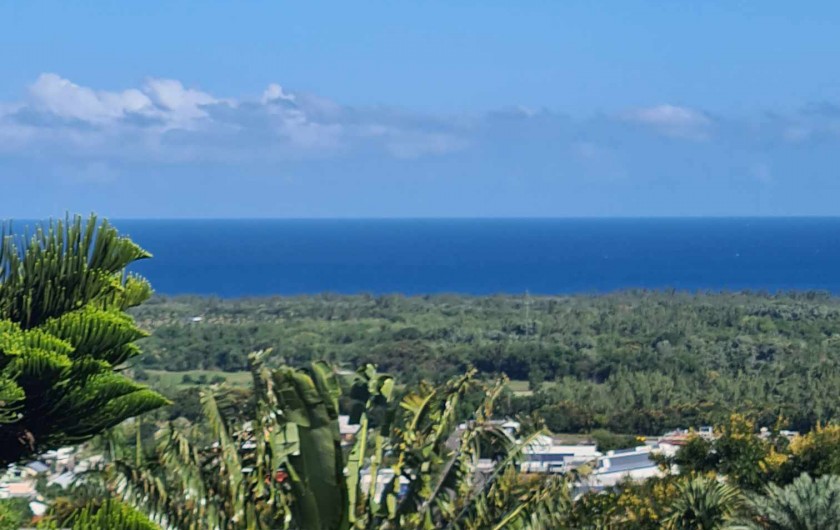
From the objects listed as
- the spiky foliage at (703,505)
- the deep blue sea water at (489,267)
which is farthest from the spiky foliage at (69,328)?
the deep blue sea water at (489,267)

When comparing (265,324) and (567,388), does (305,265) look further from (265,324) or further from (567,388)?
(567,388)

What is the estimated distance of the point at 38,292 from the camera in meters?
5.37

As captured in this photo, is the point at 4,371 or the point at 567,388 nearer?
the point at 4,371

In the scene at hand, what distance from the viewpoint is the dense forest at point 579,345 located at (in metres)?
40.9

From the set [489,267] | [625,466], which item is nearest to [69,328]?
[625,466]

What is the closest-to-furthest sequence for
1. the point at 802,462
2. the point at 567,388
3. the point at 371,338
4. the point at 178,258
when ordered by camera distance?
the point at 802,462 < the point at 567,388 < the point at 371,338 < the point at 178,258

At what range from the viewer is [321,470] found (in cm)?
691

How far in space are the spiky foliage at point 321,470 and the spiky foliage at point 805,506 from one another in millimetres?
3783

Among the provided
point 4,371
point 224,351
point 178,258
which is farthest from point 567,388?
point 178,258

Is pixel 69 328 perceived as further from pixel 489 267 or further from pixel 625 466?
pixel 489 267

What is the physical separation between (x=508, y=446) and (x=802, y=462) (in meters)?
7.43

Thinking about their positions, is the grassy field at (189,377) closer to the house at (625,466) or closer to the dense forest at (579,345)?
the dense forest at (579,345)

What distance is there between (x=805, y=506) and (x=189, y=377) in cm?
4201

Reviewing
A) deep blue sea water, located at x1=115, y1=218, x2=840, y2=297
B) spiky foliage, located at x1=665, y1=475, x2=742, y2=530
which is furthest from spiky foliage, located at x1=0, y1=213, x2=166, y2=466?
deep blue sea water, located at x1=115, y1=218, x2=840, y2=297
